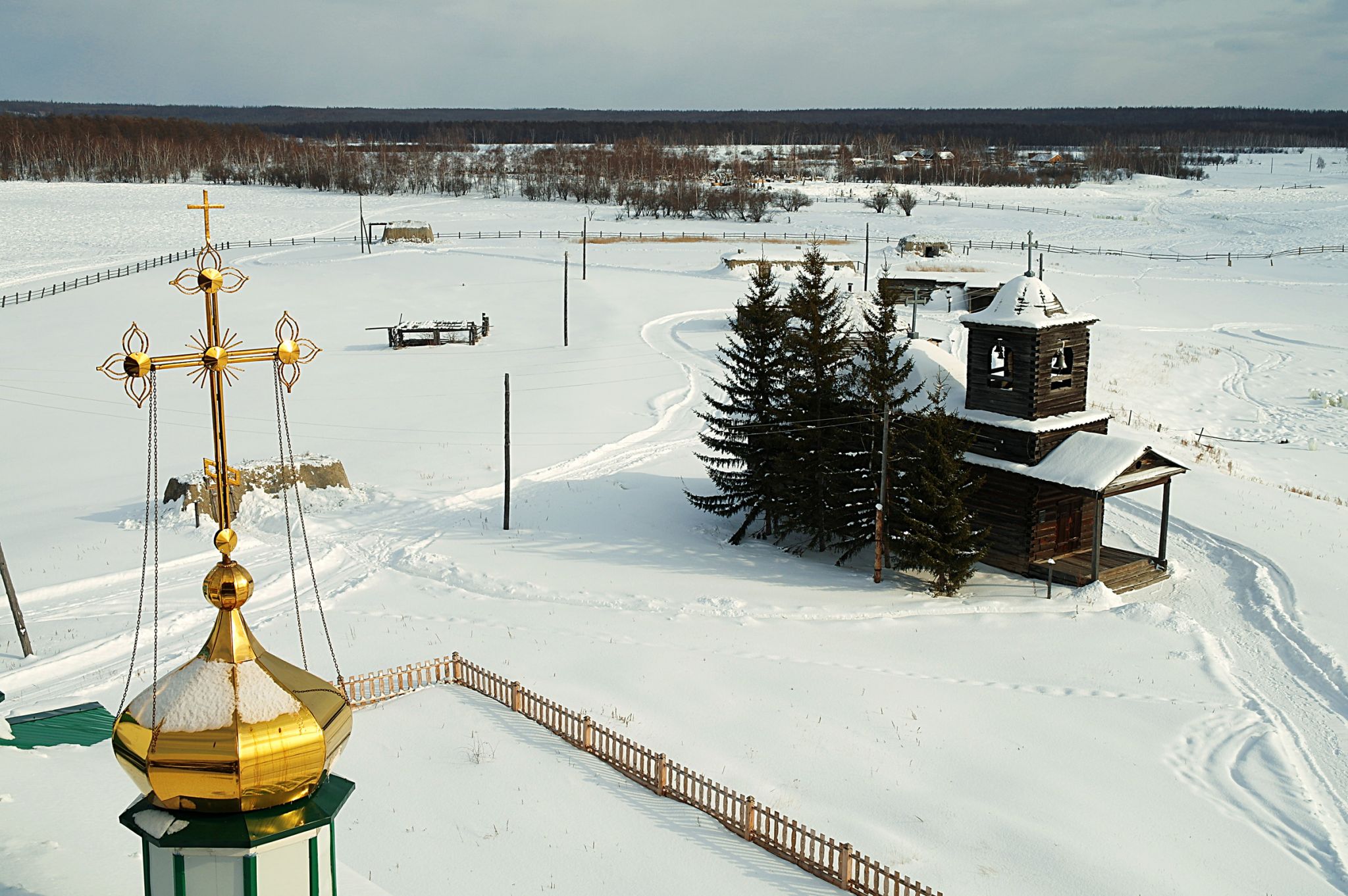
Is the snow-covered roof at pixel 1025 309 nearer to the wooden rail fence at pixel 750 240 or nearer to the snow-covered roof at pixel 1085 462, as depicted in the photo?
the snow-covered roof at pixel 1085 462

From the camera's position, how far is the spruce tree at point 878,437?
23.4 meters

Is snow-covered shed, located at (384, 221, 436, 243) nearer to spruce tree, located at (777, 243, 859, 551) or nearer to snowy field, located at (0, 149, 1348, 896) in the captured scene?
snowy field, located at (0, 149, 1348, 896)

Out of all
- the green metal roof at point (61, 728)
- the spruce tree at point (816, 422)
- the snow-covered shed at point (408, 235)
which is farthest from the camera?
the snow-covered shed at point (408, 235)

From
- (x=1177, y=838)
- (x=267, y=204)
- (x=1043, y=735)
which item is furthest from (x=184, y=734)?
(x=267, y=204)

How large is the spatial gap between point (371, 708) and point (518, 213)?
92673 mm

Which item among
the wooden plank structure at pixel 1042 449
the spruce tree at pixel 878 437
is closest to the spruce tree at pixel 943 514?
the spruce tree at pixel 878 437

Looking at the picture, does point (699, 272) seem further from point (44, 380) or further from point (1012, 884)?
point (1012, 884)

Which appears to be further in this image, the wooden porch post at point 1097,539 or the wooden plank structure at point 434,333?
the wooden plank structure at point 434,333

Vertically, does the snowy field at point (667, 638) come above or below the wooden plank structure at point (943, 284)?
below

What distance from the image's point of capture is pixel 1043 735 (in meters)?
15.6

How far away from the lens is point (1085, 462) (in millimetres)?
22094

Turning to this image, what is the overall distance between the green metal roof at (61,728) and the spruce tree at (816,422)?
50.6 ft

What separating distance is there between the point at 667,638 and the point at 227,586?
13760 mm

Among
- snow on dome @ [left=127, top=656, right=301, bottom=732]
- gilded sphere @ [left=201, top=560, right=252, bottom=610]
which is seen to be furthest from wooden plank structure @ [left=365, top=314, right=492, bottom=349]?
snow on dome @ [left=127, top=656, right=301, bottom=732]
